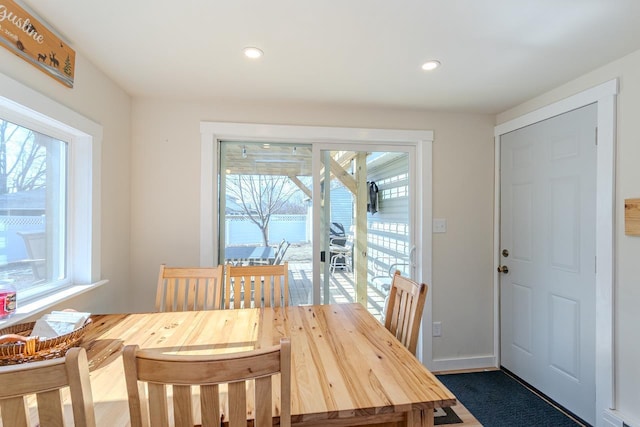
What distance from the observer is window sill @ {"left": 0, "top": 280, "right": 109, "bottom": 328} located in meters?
1.31

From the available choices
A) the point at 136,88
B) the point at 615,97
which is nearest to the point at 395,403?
the point at 615,97

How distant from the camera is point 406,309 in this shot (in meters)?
1.53

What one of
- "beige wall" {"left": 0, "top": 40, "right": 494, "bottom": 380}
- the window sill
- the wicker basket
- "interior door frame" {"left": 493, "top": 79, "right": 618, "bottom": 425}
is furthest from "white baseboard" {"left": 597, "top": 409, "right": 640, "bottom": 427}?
the window sill

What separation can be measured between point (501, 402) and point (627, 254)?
1.34 meters

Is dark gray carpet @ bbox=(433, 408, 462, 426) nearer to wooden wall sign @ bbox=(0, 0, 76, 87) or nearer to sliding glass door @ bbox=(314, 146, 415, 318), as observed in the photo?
sliding glass door @ bbox=(314, 146, 415, 318)

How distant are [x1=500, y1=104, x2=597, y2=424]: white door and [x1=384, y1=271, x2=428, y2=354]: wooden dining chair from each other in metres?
1.40

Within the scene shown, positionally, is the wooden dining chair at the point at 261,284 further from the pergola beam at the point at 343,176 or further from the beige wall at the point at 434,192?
the pergola beam at the point at 343,176

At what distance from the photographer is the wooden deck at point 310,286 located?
8.77ft

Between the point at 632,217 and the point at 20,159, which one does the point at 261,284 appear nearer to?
the point at 20,159

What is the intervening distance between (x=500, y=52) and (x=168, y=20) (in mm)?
1804

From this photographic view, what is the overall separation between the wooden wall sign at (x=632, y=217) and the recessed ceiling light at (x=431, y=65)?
4.54 ft

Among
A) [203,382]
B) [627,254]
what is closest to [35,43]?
[203,382]

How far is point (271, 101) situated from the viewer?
244cm

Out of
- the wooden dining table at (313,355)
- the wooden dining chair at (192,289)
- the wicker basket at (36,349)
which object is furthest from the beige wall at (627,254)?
the wicker basket at (36,349)
